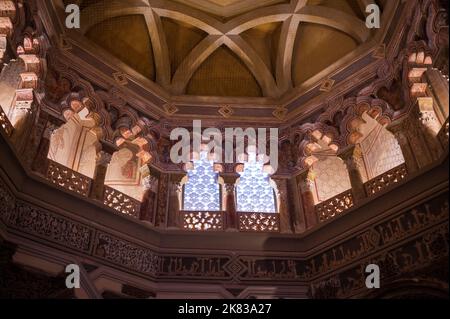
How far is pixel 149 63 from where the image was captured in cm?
908

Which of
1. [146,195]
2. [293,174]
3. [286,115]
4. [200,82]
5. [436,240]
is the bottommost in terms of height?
[436,240]

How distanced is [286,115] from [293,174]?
1.30m

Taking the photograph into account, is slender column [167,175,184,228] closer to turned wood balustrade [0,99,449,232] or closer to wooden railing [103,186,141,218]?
turned wood balustrade [0,99,449,232]

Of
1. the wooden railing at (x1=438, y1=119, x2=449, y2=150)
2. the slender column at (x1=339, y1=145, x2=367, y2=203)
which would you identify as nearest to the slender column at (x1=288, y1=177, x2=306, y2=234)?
the slender column at (x1=339, y1=145, x2=367, y2=203)

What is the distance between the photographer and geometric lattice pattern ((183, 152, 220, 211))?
8117mm

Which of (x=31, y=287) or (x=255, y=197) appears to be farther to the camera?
(x=255, y=197)

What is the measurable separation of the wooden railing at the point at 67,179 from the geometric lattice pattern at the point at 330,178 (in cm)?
469

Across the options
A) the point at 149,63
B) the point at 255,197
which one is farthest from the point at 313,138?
the point at 149,63

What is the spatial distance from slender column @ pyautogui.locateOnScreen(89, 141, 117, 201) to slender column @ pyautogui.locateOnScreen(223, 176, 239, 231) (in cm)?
210

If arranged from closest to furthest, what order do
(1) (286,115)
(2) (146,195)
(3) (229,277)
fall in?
(3) (229,277)
(2) (146,195)
(1) (286,115)

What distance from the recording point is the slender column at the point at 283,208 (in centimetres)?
761

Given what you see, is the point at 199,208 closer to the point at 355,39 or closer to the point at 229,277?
the point at 229,277
